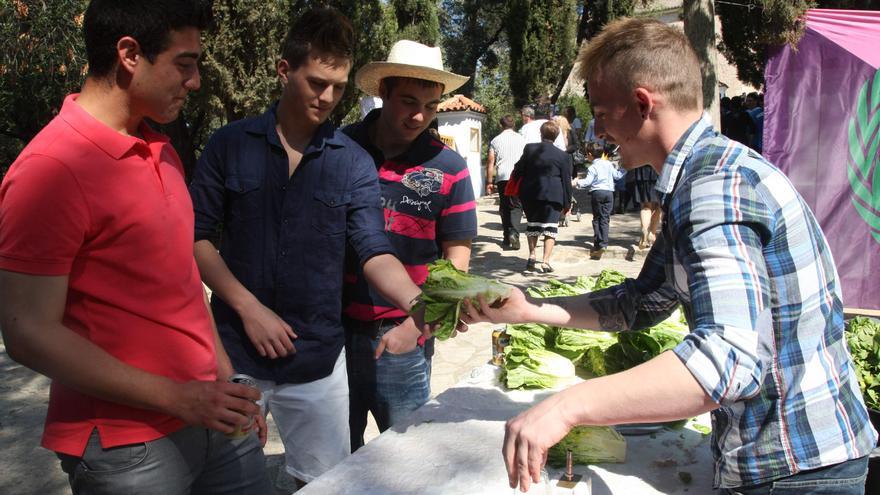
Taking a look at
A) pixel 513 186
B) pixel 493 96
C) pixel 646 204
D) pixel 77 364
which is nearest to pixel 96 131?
pixel 77 364

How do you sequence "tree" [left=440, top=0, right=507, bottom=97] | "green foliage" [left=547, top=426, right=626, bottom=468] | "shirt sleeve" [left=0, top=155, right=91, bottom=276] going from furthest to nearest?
"tree" [left=440, top=0, right=507, bottom=97] → "green foliage" [left=547, top=426, right=626, bottom=468] → "shirt sleeve" [left=0, top=155, right=91, bottom=276]

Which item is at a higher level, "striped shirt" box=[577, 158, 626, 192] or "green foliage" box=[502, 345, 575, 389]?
"striped shirt" box=[577, 158, 626, 192]

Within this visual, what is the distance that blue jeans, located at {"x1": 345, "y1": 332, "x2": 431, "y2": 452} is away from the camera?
3.13 metres

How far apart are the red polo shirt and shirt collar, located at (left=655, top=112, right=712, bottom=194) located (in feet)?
4.61

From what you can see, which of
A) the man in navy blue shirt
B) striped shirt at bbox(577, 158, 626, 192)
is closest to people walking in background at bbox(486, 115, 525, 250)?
striped shirt at bbox(577, 158, 626, 192)

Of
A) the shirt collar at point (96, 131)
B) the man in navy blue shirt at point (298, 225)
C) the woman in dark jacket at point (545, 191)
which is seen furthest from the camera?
the woman in dark jacket at point (545, 191)

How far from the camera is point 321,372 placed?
9.10 ft

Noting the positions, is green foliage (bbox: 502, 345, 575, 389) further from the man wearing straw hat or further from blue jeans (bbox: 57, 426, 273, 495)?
blue jeans (bbox: 57, 426, 273, 495)

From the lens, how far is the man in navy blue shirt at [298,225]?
270 centimetres

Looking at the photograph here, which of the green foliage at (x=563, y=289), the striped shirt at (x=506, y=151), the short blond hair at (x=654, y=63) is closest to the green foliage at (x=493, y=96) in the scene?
the striped shirt at (x=506, y=151)

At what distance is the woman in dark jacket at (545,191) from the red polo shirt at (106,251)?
840cm

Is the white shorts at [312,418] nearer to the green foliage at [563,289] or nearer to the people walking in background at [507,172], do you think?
the green foliage at [563,289]

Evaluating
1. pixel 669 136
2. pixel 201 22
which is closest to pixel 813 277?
pixel 669 136

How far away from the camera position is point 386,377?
3.14 meters
